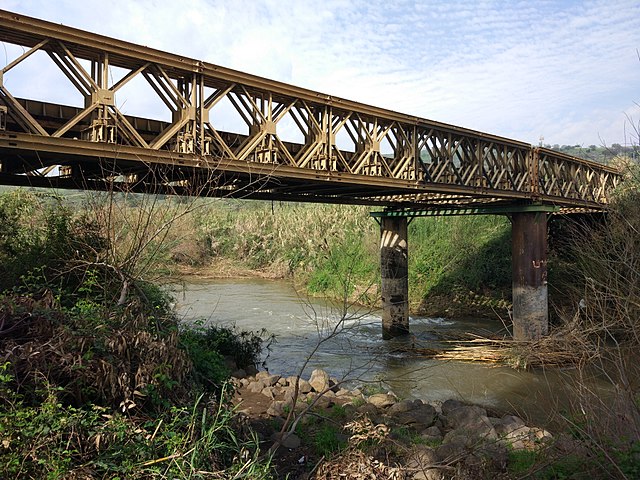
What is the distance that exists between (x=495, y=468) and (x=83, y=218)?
880 centimetres

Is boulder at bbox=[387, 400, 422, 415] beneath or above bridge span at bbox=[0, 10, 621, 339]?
beneath

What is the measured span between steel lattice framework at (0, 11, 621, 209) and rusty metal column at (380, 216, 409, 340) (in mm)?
2245

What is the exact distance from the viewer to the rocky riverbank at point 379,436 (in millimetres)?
6195

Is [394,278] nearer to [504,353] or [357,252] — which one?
[504,353]

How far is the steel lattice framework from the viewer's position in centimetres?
812

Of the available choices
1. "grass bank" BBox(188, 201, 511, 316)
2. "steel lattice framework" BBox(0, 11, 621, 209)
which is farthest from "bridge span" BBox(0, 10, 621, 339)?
"grass bank" BBox(188, 201, 511, 316)

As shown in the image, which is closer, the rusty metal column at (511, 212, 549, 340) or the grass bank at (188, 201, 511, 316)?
the rusty metal column at (511, 212, 549, 340)

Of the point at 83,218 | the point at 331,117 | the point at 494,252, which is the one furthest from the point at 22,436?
the point at 494,252

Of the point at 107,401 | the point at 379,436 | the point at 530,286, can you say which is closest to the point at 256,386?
the point at 379,436

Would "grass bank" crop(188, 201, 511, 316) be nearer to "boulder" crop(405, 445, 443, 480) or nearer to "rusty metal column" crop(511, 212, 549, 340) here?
"rusty metal column" crop(511, 212, 549, 340)

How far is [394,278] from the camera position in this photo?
1930 cm

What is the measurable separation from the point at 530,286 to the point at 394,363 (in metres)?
5.59

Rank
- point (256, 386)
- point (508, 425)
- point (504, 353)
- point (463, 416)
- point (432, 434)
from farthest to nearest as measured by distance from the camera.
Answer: point (504, 353), point (256, 386), point (463, 416), point (508, 425), point (432, 434)

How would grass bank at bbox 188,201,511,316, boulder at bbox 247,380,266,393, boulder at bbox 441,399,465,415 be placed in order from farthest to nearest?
grass bank at bbox 188,201,511,316 → boulder at bbox 247,380,266,393 → boulder at bbox 441,399,465,415
